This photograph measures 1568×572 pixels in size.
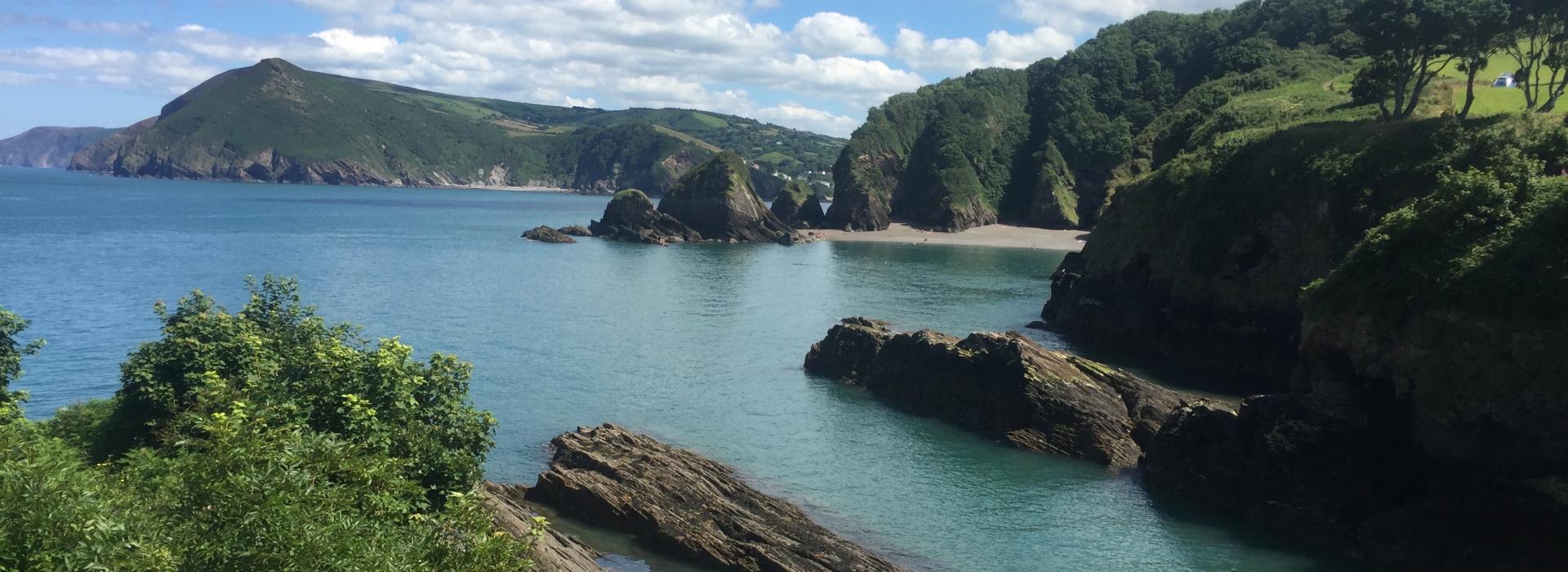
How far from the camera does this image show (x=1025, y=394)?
48.9 meters

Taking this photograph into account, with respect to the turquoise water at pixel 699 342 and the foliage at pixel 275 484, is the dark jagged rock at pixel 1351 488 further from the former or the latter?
the foliage at pixel 275 484

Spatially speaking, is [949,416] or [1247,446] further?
[949,416]

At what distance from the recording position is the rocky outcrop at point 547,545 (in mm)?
26828

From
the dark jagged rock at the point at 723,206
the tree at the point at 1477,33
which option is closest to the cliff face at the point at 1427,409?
the tree at the point at 1477,33

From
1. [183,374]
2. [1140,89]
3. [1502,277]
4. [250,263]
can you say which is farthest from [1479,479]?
[1140,89]

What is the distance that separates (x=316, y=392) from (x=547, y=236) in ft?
428

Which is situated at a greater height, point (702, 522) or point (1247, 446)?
point (1247, 446)

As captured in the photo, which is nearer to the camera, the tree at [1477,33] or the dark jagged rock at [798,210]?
the tree at [1477,33]

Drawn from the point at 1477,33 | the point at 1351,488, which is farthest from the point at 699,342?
the point at 1477,33

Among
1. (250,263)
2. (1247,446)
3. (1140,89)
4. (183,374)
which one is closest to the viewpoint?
(183,374)

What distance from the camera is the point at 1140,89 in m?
199

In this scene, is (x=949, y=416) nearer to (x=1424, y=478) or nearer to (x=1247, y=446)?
(x=1247, y=446)

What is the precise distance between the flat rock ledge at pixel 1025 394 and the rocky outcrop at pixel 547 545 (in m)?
22.3

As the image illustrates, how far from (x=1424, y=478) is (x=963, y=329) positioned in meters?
41.1
